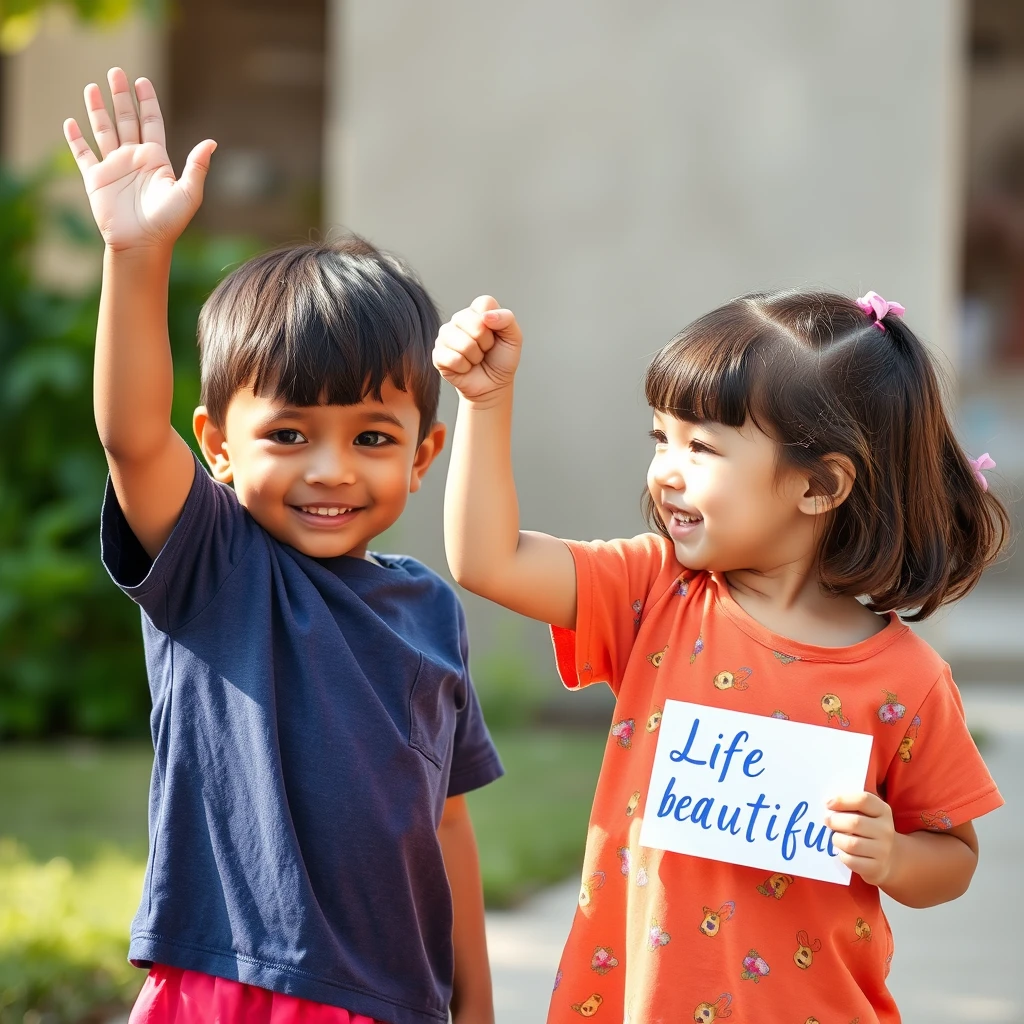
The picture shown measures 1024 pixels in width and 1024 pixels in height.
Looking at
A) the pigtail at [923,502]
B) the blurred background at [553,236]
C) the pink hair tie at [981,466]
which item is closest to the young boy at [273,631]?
the pigtail at [923,502]

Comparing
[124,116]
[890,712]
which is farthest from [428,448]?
[890,712]

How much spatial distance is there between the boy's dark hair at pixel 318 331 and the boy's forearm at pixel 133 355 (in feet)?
0.63

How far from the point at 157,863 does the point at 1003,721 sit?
5665 millimetres

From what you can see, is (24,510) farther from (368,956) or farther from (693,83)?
(368,956)

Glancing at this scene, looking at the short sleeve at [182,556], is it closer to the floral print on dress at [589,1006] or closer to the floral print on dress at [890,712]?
the floral print on dress at [589,1006]

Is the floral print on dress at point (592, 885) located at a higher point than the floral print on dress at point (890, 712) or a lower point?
lower

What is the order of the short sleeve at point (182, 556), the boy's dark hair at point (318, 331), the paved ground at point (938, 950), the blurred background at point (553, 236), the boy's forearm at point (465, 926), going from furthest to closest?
the blurred background at point (553, 236) < the paved ground at point (938, 950) < the boy's forearm at point (465, 926) < the boy's dark hair at point (318, 331) < the short sleeve at point (182, 556)

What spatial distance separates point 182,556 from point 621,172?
16.9 feet

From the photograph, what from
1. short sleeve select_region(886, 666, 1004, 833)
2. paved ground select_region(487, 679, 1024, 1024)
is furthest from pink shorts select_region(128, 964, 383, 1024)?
paved ground select_region(487, 679, 1024, 1024)

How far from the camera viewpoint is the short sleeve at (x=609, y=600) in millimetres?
1839

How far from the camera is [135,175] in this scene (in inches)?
65.1

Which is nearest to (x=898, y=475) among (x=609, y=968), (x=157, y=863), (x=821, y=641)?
(x=821, y=641)

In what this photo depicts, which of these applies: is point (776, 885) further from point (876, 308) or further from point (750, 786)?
point (876, 308)

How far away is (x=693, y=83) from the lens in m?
6.48
